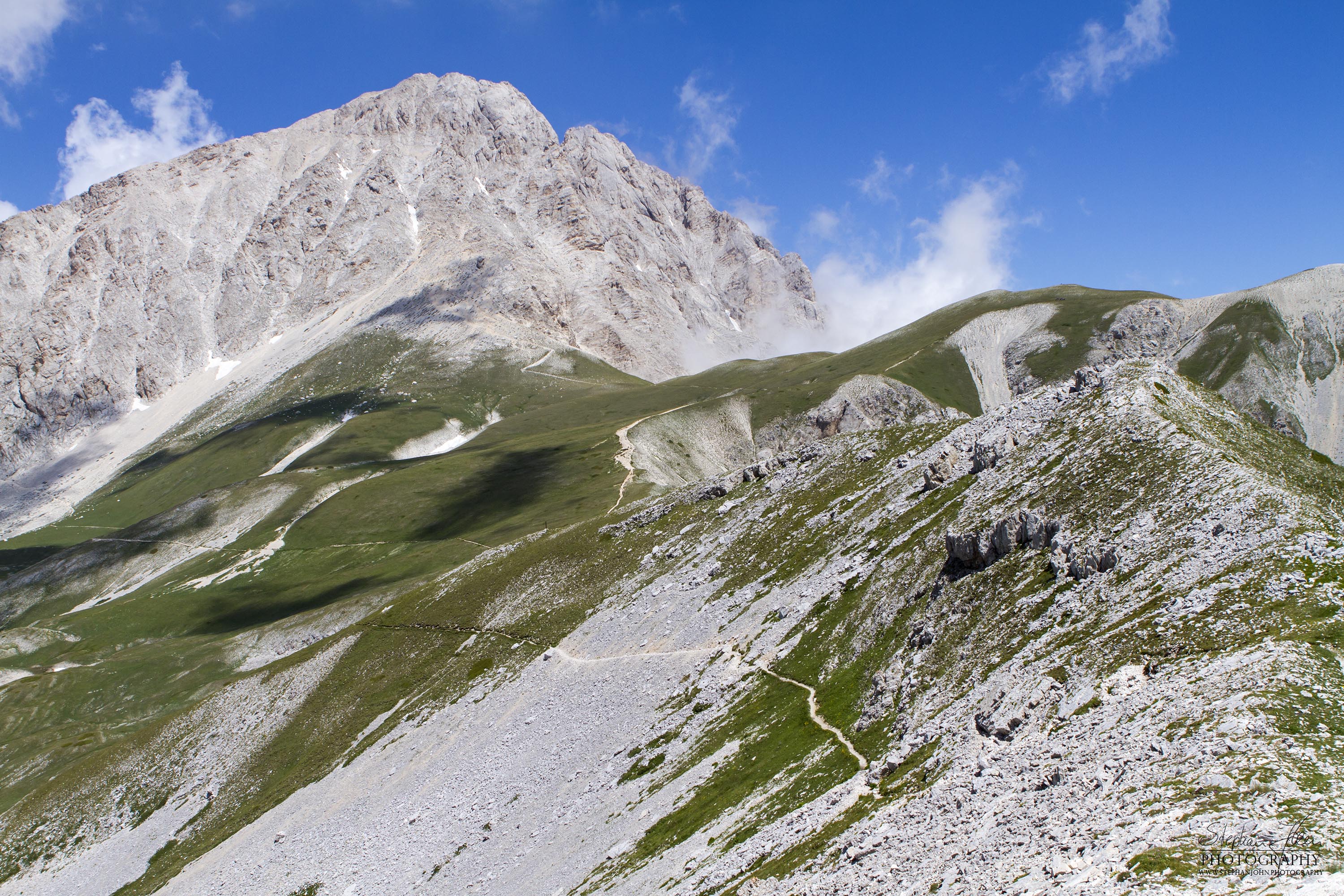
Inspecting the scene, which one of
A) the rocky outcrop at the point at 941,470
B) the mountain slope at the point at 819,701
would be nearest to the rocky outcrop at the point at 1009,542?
the mountain slope at the point at 819,701

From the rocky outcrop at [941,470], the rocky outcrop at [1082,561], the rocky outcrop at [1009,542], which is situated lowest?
the rocky outcrop at [1082,561]

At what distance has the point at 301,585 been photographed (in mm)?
169250

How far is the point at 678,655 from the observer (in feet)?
211

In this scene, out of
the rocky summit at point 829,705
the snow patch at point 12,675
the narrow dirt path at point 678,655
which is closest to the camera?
the rocky summit at point 829,705

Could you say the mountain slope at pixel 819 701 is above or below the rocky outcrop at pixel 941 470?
below

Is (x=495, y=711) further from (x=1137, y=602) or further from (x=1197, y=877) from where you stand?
(x=1197, y=877)

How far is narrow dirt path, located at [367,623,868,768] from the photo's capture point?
4259 cm

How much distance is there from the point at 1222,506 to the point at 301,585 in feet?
540

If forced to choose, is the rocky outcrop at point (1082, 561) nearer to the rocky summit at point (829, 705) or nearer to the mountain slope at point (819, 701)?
the rocky summit at point (829, 705)

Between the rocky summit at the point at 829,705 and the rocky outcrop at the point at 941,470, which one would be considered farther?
the rocky outcrop at the point at 941,470

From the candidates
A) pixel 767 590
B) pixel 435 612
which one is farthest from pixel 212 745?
pixel 767 590

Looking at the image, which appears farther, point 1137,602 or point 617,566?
point 617,566

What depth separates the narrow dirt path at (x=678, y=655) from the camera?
140ft

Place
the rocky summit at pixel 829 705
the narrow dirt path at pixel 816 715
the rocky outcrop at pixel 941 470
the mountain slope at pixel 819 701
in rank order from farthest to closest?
the rocky outcrop at pixel 941 470, the narrow dirt path at pixel 816 715, the mountain slope at pixel 819 701, the rocky summit at pixel 829 705
